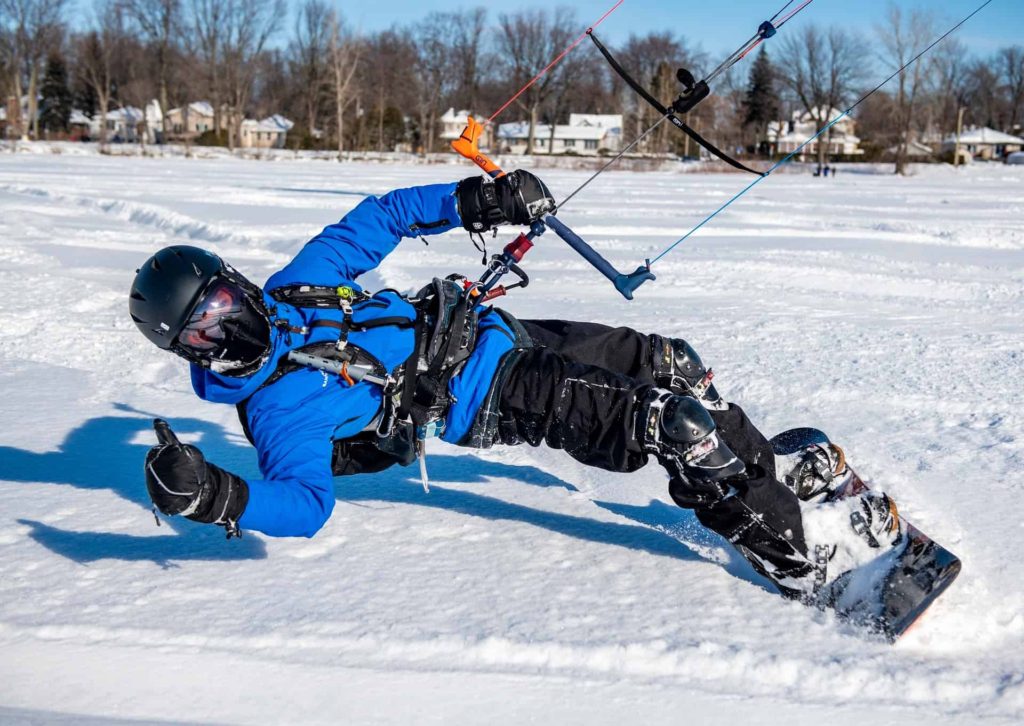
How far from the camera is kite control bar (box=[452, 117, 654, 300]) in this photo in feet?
10.1

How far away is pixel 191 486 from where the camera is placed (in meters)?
2.22

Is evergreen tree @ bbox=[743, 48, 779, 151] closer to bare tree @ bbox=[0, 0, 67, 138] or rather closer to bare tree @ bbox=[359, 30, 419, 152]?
bare tree @ bbox=[359, 30, 419, 152]

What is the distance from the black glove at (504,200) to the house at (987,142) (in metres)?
69.0

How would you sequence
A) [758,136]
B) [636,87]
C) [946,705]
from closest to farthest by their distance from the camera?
[946,705]
[636,87]
[758,136]

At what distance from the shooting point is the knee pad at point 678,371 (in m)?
3.01

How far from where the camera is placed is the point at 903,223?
1269 cm

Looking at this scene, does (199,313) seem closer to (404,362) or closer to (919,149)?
(404,362)

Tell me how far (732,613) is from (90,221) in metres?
11.5

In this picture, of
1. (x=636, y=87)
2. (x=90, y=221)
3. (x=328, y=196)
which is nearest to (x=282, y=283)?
(x=636, y=87)

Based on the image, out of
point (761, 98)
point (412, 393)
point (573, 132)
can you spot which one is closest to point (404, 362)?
point (412, 393)

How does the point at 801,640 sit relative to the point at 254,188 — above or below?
A: below

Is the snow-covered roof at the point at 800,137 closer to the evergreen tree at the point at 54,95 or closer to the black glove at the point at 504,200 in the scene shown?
the evergreen tree at the point at 54,95

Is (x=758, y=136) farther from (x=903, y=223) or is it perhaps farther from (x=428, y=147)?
(x=903, y=223)

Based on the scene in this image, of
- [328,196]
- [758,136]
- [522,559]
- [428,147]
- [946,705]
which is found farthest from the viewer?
[758,136]
